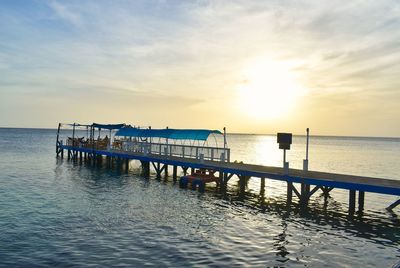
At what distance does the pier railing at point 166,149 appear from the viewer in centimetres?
3416

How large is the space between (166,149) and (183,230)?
A: 2133 centimetres

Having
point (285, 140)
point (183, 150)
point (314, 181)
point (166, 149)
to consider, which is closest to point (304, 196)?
point (314, 181)

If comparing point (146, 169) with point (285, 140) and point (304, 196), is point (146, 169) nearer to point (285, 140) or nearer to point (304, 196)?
point (285, 140)

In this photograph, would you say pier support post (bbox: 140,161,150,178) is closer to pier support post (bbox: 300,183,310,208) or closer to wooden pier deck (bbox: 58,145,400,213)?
wooden pier deck (bbox: 58,145,400,213)

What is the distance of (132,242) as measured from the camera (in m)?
16.0

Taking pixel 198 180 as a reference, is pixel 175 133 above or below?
above

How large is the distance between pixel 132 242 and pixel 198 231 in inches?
136

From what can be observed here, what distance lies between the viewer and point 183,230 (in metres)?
18.2

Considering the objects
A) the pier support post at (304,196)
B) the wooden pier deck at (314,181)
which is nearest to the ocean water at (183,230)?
the pier support post at (304,196)

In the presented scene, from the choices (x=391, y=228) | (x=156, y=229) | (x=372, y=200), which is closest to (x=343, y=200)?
(x=372, y=200)

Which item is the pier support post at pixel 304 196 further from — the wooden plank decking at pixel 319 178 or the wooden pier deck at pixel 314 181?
the wooden plank decking at pixel 319 178

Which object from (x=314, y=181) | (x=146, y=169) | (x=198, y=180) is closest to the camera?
(x=314, y=181)

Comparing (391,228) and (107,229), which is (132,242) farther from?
(391,228)

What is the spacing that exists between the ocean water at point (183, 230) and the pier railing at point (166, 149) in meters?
5.14
